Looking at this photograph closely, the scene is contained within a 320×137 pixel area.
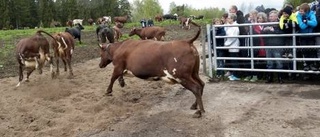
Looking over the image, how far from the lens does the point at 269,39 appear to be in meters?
9.16

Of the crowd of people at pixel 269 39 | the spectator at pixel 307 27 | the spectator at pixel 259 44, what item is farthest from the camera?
the spectator at pixel 259 44

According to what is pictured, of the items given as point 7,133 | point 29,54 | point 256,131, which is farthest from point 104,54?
point 256,131

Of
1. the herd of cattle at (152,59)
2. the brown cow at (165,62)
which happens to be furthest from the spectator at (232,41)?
the brown cow at (165,62)

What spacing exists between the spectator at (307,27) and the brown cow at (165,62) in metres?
2.71

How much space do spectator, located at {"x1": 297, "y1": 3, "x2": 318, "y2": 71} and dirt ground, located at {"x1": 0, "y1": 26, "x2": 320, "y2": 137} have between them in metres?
0.52

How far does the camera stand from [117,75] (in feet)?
26.7

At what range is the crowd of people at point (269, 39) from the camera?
847cm

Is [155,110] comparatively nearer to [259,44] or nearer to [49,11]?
[259,44]

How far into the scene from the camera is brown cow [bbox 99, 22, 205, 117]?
680 cm

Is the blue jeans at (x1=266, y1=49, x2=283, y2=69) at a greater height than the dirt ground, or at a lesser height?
greater

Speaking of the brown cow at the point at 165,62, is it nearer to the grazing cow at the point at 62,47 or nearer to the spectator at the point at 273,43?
the spectator at the point at 273,43

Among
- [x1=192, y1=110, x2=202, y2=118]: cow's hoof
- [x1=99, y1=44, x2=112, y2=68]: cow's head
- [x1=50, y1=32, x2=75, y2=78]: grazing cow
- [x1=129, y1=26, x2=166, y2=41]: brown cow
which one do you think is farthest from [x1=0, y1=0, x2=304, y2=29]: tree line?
[x1=192, y1=110, x2=202, y2=118]: cow's hoof

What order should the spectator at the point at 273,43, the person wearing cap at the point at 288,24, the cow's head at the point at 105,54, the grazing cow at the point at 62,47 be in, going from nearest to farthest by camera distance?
the person wearing cap at the point at 288,24 → the cow's head at the point at 105,54 → the spectator at the point at 273,43 → the grazing cow at the point at 62,47

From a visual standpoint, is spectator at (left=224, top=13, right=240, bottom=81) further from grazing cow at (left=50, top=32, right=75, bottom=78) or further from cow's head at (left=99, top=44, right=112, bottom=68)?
grazing cow at (left=50, top=32, right=75, bottom=78)
